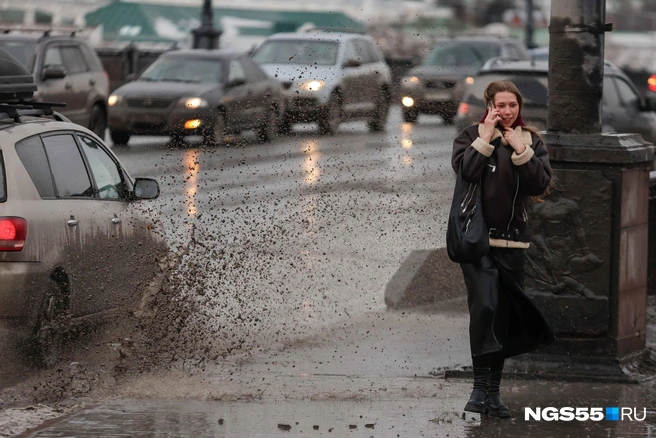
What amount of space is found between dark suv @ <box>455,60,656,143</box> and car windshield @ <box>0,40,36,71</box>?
676cm

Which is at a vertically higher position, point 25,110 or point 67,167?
point 25,110

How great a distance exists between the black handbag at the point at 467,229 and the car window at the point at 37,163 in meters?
2.41

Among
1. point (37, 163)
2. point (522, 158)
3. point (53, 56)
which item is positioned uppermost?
point (522, 158)

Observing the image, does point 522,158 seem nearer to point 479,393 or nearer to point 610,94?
point 479,393

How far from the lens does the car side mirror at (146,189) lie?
847 centimetres

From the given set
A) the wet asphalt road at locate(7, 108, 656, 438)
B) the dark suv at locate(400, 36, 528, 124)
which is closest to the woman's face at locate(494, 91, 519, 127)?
the wet asphalt road at locate(7, 108, 656, 438)

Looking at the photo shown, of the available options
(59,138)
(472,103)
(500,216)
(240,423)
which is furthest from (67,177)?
(472,103)

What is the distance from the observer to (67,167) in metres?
7.94

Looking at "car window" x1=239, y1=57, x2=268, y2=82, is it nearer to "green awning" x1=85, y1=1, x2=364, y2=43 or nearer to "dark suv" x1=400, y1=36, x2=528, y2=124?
"dark suv" x1=400, y1=36, x2=528, y2=124

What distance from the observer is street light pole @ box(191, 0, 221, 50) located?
1369 inches

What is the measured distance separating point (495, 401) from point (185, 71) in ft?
60.6

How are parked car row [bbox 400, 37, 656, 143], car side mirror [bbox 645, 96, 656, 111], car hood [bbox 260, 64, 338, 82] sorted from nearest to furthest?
car side mirror [bbox 645, 96, 656, 111], parked car row [bbox 400, 37, 656, 143], car hood [bbox 260, 64, 338, 82]

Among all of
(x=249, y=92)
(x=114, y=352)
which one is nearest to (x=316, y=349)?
(x=114, y=352)

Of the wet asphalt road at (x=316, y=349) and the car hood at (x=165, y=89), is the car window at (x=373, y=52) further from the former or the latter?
the wet asphalt road at (x=316, y=349)
